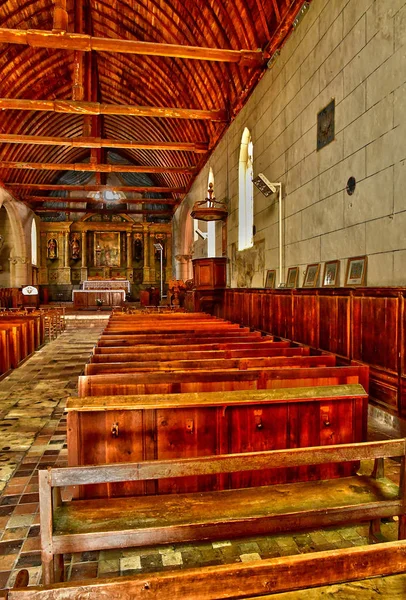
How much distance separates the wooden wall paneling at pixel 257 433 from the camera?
9.51 feet

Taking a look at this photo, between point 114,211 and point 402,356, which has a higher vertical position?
point 114,211

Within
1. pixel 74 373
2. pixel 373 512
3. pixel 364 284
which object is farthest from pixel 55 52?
pixel 373 512

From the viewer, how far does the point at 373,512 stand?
6.75 ft

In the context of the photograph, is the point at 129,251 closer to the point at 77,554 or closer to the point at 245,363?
the point at 245,363

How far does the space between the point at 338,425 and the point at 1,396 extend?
15.2 feet

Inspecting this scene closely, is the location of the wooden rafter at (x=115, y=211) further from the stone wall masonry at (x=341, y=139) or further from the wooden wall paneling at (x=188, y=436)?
the wooden wall paneling at (x=188, y=436)

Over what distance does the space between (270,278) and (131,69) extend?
35.2 feet

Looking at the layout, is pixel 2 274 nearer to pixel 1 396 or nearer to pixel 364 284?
pixel 1 396

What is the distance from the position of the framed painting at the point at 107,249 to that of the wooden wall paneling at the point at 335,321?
2355 cm

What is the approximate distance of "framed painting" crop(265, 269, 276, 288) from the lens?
25.7 feet

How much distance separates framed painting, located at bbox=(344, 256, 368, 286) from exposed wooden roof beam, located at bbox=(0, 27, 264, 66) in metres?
5.37

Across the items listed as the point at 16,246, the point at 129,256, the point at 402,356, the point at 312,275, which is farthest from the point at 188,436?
the point at 129,256

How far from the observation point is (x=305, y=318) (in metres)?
6.22

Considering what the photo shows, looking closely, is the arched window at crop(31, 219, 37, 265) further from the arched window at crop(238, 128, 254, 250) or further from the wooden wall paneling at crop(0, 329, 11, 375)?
the wooden wall paneling at crop(0, 329, 11, 375)
